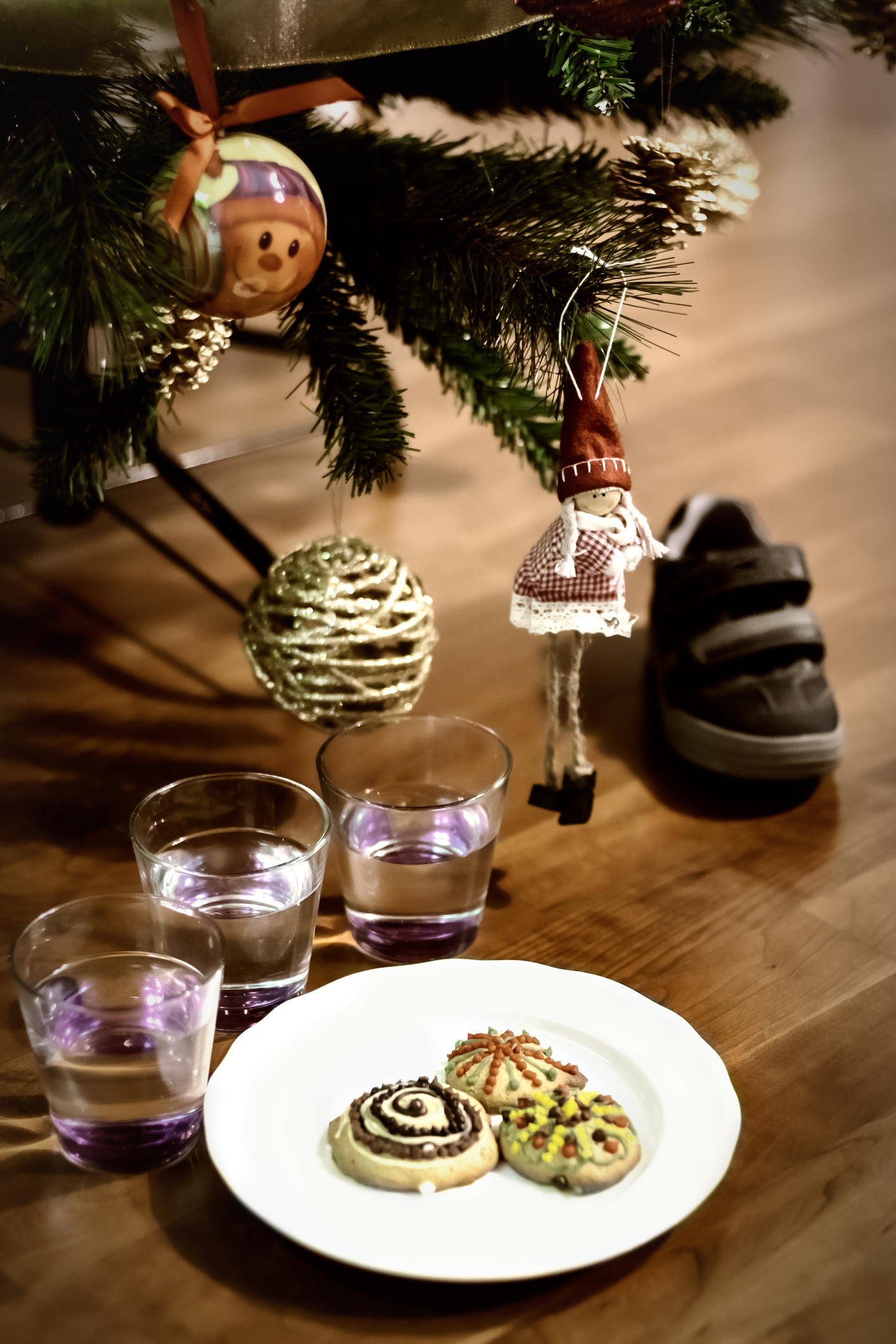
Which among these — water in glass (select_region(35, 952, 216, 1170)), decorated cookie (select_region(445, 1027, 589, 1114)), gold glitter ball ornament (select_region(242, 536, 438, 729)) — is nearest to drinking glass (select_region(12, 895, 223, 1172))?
water in glass (select_region(35, 952, 216, 1170))

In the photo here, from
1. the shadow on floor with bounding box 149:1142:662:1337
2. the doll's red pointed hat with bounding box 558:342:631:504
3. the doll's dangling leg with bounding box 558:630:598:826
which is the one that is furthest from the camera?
the doll's dangling leg with bounding box 558:630:598:826

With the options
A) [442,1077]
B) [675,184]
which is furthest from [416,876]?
[675,184]

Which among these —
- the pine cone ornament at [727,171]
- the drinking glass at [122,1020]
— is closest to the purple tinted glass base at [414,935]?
the drinking glass at [122,1020]

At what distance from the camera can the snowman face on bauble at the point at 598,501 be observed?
576 millimetres

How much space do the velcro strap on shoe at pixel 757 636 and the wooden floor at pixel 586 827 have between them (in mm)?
73

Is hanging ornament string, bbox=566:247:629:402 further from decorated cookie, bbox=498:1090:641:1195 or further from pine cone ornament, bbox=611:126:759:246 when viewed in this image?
decorated cookie, bbox=498:1090:641:1195

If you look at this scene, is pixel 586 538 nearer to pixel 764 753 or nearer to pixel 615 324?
pixel 615 324

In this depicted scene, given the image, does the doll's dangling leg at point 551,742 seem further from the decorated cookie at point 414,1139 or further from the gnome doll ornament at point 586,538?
the decorated cookie at point 414,1139

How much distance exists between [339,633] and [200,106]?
11.2 inches

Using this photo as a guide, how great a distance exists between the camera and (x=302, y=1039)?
0.55 metres

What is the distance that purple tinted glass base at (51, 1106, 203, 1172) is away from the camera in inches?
19.8

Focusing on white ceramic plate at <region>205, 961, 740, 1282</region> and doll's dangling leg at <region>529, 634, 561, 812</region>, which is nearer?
white ceramic plate at <region>205, 961, 740, 1282</region>

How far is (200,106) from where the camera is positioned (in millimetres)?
529

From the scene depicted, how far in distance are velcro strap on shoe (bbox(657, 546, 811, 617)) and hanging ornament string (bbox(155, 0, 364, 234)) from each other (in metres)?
0.39
